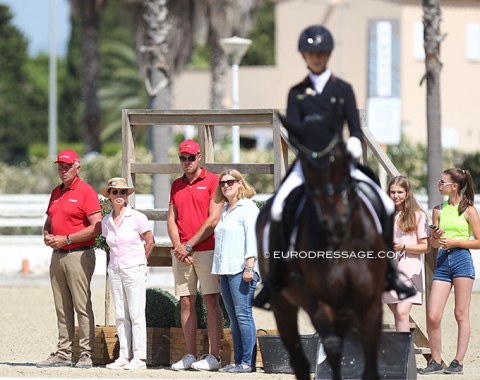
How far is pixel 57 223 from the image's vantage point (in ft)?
37.0

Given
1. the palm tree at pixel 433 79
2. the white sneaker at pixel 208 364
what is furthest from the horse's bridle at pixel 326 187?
the palm tree at pixel 433 79

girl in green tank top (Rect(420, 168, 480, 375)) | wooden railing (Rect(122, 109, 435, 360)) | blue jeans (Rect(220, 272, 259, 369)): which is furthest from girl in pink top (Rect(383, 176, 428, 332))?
blue jeans (Rect(220, 272, 259, 369))

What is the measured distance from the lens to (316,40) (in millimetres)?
8008

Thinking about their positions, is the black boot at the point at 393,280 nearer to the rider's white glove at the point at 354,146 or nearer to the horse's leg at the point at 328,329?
the horse's leg at the point at 328,329

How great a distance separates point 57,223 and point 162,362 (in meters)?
1.87

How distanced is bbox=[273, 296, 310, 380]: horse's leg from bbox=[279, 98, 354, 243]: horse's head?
1.21m

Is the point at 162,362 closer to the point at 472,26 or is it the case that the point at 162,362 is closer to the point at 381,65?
the point at 381,65

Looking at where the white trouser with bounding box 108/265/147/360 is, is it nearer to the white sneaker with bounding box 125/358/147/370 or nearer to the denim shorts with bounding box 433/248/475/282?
the white sneaker with bounding box 125/358/147/370

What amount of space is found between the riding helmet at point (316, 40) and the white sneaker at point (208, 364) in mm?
4117

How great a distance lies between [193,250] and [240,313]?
807 mm

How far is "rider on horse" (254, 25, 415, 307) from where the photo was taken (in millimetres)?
8016

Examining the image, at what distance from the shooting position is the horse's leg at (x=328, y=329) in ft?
24.8

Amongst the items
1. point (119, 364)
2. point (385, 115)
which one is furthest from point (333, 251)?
point (385, 115)

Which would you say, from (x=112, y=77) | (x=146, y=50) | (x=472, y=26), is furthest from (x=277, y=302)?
(x=112, y=77)
